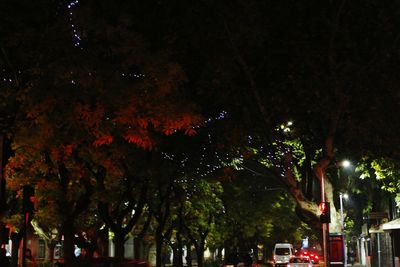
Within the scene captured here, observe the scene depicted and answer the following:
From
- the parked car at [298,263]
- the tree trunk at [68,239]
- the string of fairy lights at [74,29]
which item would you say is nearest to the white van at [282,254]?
the parked car at [298,263]

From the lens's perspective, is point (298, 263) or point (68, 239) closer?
point (68, 239)

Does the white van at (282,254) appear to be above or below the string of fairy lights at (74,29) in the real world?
below

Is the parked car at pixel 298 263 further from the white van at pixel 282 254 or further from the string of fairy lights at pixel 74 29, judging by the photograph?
the string of fairy lights at pixel 74 29

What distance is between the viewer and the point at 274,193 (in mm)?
41875

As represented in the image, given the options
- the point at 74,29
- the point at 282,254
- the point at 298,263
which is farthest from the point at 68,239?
the point at 282,254

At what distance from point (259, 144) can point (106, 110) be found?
440 inches

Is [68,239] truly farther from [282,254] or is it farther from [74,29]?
[282,254]

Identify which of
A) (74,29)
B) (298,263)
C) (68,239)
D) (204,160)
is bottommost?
(298,263)

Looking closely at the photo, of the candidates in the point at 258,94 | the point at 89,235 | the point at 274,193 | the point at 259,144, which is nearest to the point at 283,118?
the point at 258,94

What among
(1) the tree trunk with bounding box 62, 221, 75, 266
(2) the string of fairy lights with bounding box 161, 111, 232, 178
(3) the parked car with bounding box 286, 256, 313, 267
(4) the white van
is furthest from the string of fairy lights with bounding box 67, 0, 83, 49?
(4) the white van

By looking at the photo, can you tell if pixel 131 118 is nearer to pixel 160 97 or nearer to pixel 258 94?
pixel 160 97

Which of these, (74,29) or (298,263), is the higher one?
(74,29)

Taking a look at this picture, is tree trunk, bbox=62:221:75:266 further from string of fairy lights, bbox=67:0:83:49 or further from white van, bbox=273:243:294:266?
white van, bbox=273:243:294:266

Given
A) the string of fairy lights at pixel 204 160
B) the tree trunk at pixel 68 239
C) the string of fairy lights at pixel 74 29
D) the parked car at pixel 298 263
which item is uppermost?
the string of fairy lights at pixel 74 29
